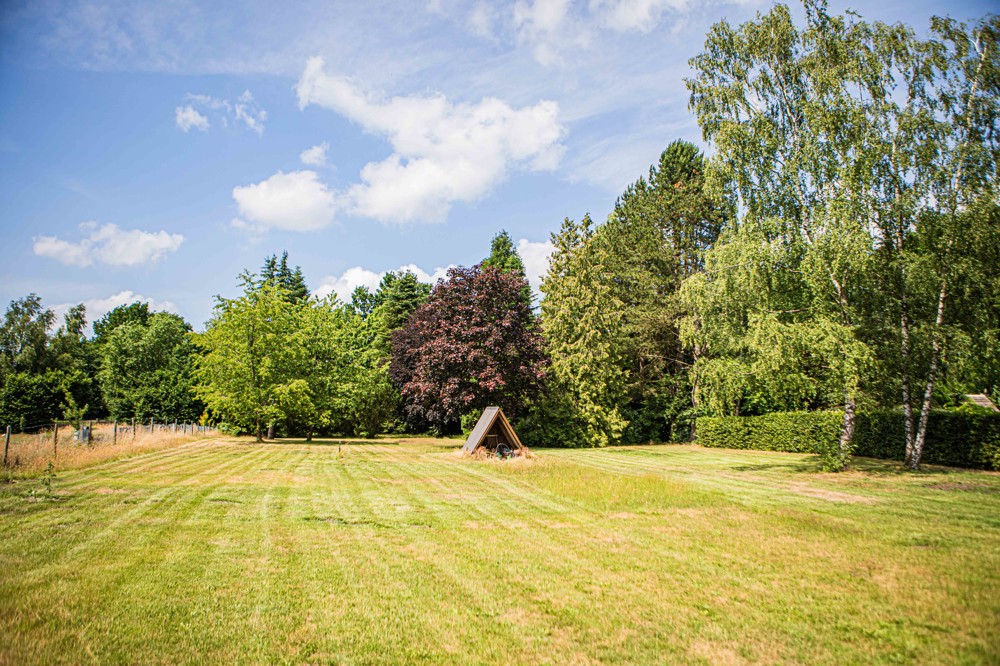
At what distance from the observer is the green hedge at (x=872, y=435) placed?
55.4ft

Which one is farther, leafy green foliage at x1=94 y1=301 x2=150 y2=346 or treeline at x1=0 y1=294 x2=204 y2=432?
leafy green foliage at x1=94 y1=301 x2=150 y2=346

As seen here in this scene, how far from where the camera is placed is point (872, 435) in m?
20.6

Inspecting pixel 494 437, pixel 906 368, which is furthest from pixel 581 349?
pixel 906 368

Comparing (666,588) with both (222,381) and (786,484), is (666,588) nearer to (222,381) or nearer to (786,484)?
(786,484)

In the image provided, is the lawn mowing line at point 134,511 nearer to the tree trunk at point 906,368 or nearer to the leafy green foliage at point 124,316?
the tree trunk at point 906,368

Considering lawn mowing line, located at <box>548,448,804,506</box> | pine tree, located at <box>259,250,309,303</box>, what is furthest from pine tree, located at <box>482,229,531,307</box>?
lawn mowing line, located at <box>548,448,804,506</box>

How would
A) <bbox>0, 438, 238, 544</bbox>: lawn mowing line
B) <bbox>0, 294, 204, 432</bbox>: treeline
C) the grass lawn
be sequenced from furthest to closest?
<bbox>0, 294, 204, 432</bbox>: treeline → <bbox>0, 438, 238, 544</bbox>: lawn mowing line → the grass lawn

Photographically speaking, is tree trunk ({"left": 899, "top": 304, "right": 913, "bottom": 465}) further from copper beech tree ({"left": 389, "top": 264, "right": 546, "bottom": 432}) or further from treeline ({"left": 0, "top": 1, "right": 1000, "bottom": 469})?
copper beech tree ({"left": 389, "top": 264, "right": 546, "bottom": 432})

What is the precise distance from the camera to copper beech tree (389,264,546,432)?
2639cm

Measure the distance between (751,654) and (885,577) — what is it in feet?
9.04

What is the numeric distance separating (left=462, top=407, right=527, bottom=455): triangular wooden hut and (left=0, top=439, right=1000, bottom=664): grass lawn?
8.82m

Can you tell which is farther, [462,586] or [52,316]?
[52,316]

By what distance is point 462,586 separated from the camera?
5734mm

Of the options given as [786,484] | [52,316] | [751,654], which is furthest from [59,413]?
[751,654]
